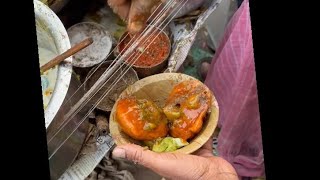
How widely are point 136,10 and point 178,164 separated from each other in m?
0.48

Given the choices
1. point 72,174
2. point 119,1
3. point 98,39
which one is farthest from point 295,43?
point 98,39

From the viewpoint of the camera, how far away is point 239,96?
1594mm

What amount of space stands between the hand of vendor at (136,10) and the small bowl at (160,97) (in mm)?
161

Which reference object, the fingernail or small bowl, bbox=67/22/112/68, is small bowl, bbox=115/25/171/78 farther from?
the fingernail

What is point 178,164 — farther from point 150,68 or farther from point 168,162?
point 150,68

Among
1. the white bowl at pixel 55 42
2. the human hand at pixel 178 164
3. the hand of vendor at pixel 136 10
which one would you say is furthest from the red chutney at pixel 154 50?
the human hand at pixel 178 164

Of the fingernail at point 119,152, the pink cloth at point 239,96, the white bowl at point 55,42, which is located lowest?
the pink cloth at point 239,96

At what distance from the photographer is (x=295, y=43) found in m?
0.81

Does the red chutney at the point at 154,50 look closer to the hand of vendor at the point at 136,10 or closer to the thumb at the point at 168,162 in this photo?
the hand of vendor at the point at 136,10

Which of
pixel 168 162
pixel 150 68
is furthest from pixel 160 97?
pixel 168 162

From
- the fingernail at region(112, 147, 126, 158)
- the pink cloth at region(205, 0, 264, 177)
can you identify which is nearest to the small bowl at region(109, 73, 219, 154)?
the fingernail at region(112, 147, 126, 158)

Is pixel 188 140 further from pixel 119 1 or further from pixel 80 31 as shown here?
pixel 80 31

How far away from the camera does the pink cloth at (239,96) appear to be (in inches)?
60.6

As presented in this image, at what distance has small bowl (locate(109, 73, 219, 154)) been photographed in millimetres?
1232
